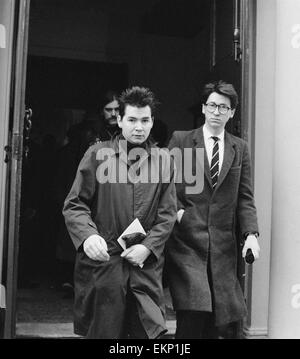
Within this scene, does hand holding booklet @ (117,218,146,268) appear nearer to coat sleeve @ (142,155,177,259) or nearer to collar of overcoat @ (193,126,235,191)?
coat sleeve @ (142,155,177,259)

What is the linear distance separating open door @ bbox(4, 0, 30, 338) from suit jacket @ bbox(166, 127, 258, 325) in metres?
0.95

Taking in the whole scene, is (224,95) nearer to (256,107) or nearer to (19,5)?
(256,107)

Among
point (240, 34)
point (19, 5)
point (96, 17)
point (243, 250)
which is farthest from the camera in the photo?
point (96, 17)

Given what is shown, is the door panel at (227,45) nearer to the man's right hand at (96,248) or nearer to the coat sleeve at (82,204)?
the coat sleeve at (82,204)

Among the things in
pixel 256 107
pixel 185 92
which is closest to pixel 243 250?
pixel 256 107

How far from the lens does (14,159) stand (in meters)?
3.42

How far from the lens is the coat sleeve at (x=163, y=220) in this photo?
2.75 m

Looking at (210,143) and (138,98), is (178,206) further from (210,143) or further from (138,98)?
(138,98)

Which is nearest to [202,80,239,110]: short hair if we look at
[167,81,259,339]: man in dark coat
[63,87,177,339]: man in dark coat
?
[167,81,259,339]: man in dark coat

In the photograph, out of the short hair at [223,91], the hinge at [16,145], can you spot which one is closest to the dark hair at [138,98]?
the short hair at [223,91]

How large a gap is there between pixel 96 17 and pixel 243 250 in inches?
192

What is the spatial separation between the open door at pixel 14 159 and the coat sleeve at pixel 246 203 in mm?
1347

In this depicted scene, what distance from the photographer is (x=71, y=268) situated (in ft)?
17.4
